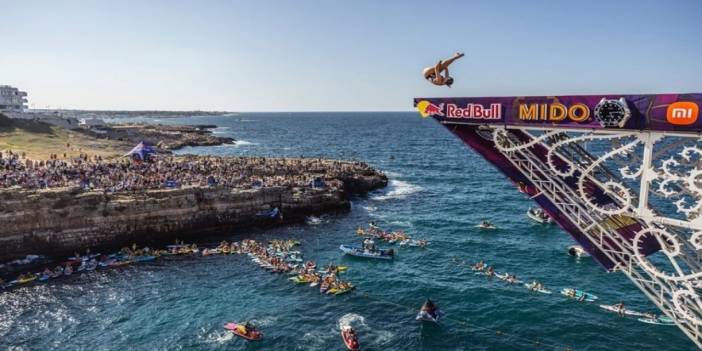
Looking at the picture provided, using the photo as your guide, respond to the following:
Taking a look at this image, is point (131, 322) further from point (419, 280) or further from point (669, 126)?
point (669, 126)

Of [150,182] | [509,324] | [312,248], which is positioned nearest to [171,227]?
[150,182]

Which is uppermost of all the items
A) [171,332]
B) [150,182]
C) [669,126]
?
[669,126]

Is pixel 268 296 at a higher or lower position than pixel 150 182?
lower

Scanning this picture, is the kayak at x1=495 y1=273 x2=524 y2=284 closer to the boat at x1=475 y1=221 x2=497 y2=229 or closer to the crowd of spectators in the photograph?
the boat at x1=475 y1=221 x2=497 y2=229

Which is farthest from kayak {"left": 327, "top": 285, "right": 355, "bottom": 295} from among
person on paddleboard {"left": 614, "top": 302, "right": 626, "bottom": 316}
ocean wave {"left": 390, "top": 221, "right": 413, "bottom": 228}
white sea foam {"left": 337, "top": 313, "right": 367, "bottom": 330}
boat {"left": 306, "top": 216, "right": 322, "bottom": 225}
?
ocean wave {"left": 390, "top": 221, "right": 413, "bottom": 228}

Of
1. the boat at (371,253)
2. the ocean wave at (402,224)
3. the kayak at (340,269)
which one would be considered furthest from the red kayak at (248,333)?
the ocean wave at (402,224)
